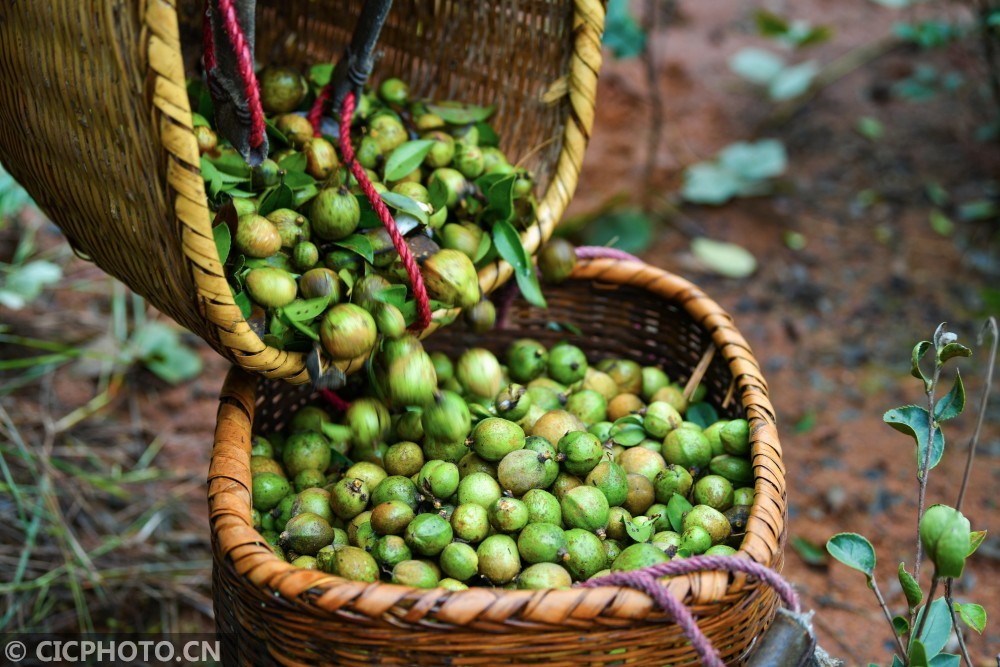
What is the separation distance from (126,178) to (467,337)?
3.21 feet

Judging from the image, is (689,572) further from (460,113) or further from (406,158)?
(460,113)

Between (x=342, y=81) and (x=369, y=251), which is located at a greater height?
(x=342, y=81)

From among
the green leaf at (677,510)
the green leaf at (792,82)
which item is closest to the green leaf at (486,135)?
the green leaf at (677,510)

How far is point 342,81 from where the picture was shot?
6.43 feet

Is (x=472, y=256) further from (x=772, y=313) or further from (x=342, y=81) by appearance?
(x=772, y=313)

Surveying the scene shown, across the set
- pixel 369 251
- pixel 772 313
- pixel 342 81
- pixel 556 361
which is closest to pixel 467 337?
pixel 556 361

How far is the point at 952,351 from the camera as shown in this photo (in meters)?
1.44

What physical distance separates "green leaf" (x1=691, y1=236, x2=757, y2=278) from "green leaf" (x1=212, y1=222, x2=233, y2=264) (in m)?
2.65

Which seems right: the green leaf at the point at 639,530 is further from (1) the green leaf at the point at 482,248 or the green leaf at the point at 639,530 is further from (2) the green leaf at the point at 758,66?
(2) the green leaf at the point at 758,66

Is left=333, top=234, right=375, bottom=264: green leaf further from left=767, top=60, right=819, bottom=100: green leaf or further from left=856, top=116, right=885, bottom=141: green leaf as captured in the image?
left=856, top=116, right=885, bottom=141: green leaf

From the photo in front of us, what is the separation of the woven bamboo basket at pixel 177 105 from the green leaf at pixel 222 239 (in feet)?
0.39

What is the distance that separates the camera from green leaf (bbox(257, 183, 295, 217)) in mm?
1718

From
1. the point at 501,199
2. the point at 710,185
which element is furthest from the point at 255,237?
the point at 710,185

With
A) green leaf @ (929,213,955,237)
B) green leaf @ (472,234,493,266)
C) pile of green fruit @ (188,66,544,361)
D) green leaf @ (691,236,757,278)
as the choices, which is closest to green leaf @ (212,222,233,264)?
pile of green fruit @ (188,66,544,361)
